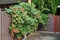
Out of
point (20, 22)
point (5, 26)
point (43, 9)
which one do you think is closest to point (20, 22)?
point (20, 22)

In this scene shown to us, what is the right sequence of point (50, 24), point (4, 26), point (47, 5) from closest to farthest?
point (4, 26), point (50, 24), point (47, 5)

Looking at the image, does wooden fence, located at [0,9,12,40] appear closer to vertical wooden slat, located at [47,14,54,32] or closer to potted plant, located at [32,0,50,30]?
potted plant, located at [32,0,50,30]

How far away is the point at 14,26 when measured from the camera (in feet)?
23.9

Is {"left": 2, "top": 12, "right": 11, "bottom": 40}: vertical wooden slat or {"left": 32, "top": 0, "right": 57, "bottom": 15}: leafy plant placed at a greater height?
{"left": 32, "top": 0, "right": 57, "bottom": 15}: leafy plant

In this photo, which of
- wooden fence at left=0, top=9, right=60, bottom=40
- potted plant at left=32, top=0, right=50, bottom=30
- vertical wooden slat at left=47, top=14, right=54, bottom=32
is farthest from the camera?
vertical wooden slat at left=47, top=14, right=54, bottom=32

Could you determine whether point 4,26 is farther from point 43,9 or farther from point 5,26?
point 43,9

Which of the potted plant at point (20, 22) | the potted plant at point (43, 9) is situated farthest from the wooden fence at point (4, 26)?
the potted plant at point (43, 9)

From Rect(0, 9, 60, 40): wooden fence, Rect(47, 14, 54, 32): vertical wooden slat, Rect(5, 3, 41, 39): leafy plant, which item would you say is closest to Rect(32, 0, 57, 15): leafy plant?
Rect(47, 14, 54, 32): vertical wooden slat

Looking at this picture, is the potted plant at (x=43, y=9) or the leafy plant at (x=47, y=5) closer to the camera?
the potted plant at (x=43, y=9)

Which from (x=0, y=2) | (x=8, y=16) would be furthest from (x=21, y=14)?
(x=0, y=2)

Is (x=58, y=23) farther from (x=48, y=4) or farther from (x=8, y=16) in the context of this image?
(x=8, y=16)

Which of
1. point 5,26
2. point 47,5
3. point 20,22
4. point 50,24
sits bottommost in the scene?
Answer: point 50,24

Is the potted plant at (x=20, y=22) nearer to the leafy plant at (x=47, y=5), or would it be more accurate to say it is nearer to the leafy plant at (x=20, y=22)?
the leafy plant at (x=20, y=22)

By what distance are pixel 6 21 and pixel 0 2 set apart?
12.7 ft
